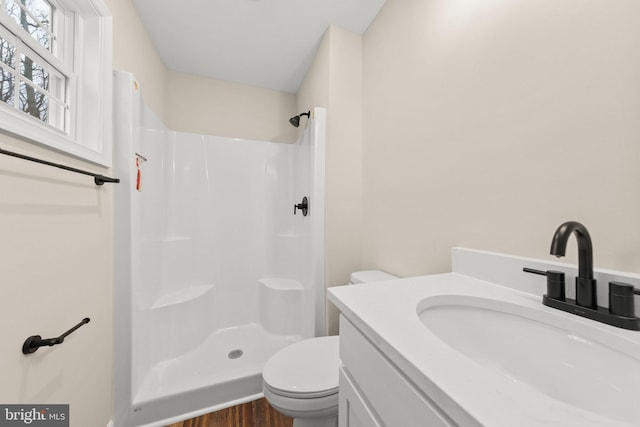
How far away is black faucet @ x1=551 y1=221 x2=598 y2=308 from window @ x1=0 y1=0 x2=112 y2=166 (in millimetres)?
1334

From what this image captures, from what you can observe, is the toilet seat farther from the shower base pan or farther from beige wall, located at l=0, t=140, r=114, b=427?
beige wall, located at l=0, t=140, r=114, b=427

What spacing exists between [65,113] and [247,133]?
1453 mm

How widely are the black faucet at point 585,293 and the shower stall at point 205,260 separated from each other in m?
1.11

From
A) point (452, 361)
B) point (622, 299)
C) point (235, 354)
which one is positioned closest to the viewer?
point (452, 361)

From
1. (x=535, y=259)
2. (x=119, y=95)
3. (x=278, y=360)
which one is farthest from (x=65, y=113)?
(x=535, y=259)

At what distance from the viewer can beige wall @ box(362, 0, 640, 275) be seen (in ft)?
1.77

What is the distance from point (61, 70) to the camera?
2.89 feet

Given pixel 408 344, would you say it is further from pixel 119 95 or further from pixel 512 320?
pixel 119 95

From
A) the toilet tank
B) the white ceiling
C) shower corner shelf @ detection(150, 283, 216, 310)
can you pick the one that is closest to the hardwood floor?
shower corner shelf @ detection(150, 283, 216, 310)

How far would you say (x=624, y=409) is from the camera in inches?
14.8

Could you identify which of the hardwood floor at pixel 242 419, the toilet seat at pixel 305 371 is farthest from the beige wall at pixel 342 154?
the hardwood floor at pixel 242 419

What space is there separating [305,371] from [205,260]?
4.33 ft

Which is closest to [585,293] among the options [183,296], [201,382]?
[201,382]

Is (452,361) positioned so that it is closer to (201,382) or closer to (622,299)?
(622,299)
